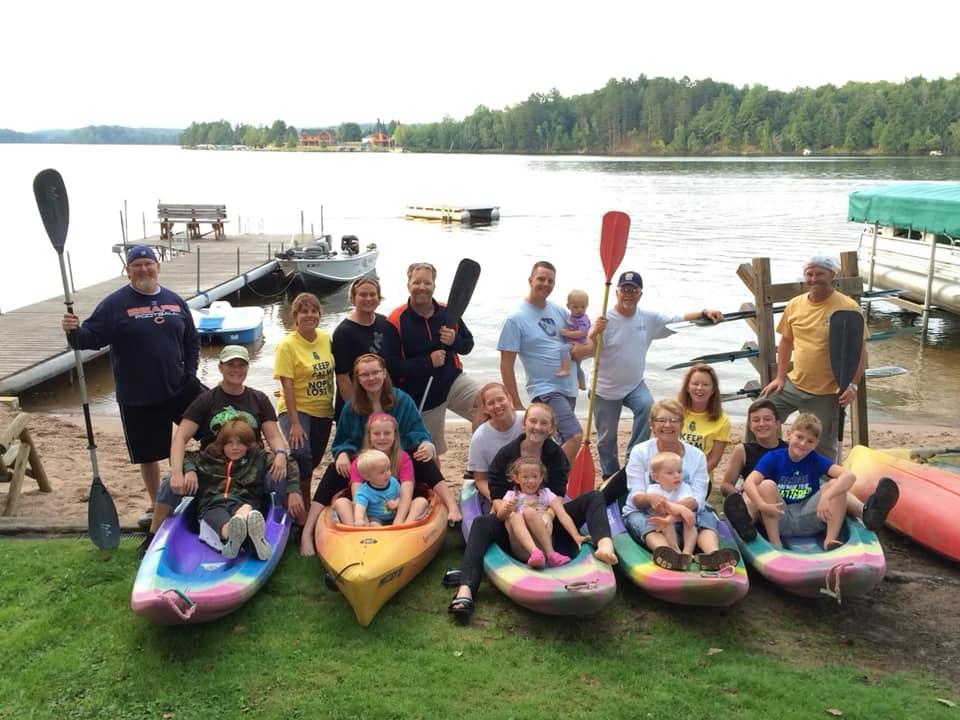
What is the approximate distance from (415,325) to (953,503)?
150 inches

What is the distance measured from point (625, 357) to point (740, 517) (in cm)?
152

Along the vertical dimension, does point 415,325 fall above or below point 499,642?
above

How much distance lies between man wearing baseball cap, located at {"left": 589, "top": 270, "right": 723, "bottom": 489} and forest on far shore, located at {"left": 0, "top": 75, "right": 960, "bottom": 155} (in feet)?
386

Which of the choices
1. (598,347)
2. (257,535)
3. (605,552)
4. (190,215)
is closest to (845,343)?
(598,347)

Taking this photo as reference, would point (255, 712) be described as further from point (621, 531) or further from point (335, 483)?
point (621, 531)

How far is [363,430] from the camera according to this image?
5605mm

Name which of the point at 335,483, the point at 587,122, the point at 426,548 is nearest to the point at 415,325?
the point at 335,483

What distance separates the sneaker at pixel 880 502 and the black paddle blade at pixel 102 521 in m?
4.62

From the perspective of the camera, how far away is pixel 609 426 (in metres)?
6.42

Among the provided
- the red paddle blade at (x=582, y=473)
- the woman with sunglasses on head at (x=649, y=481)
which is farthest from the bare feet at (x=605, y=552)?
the red paddle blade at (x=582, y=473)

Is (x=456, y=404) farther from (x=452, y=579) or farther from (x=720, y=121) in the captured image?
(x=720, y=121)

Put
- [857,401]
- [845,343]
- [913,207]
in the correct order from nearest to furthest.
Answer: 1. [845,343]
2. [857,401]
3. [913,207]

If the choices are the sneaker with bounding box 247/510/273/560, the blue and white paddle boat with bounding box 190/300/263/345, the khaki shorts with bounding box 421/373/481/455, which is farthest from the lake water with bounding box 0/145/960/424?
the sneaker with bounding box 247/510/273/560

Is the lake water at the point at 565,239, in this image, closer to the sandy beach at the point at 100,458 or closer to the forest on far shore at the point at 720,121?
the sandy beach at the point at 100,458
